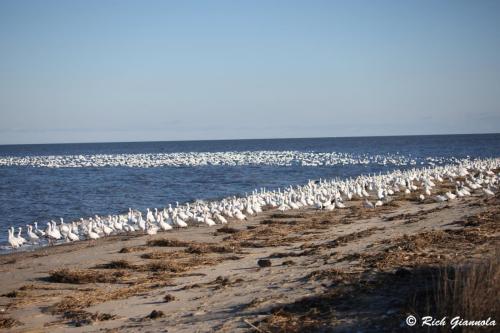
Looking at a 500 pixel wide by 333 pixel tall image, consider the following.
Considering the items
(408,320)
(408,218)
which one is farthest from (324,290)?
(408,218)

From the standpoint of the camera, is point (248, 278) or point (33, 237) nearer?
point (248, 278)

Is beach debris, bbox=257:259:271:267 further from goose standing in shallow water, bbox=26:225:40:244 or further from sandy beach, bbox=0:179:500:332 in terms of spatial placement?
goose standing in shallow water, bbox=26:225:40:244

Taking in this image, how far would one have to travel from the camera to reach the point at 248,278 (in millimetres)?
10500

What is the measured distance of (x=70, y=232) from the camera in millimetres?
19953

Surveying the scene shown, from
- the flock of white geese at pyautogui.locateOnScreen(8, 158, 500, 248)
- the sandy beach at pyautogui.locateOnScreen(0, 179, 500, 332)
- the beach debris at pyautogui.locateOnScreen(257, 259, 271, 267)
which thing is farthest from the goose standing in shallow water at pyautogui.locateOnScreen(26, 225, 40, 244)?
the beach debris at pyautogui.locateOnScreen(257, 259, 271, 267)

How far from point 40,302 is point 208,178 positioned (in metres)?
37.6

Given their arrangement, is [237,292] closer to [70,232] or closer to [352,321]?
[352,321]

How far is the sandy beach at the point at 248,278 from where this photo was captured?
25.2 feet

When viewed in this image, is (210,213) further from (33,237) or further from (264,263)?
(264,263)

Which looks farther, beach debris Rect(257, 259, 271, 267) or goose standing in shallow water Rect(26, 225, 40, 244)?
goose standing in shallow water Rect(26, 225, 40, 244)

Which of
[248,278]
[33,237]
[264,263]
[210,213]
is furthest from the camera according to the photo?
[210,213]

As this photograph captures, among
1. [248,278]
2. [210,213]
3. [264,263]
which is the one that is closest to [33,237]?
[210,213]

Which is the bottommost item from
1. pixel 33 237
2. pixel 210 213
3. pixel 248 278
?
pixel 33 237

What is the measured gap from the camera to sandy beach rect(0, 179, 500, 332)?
7688mm
